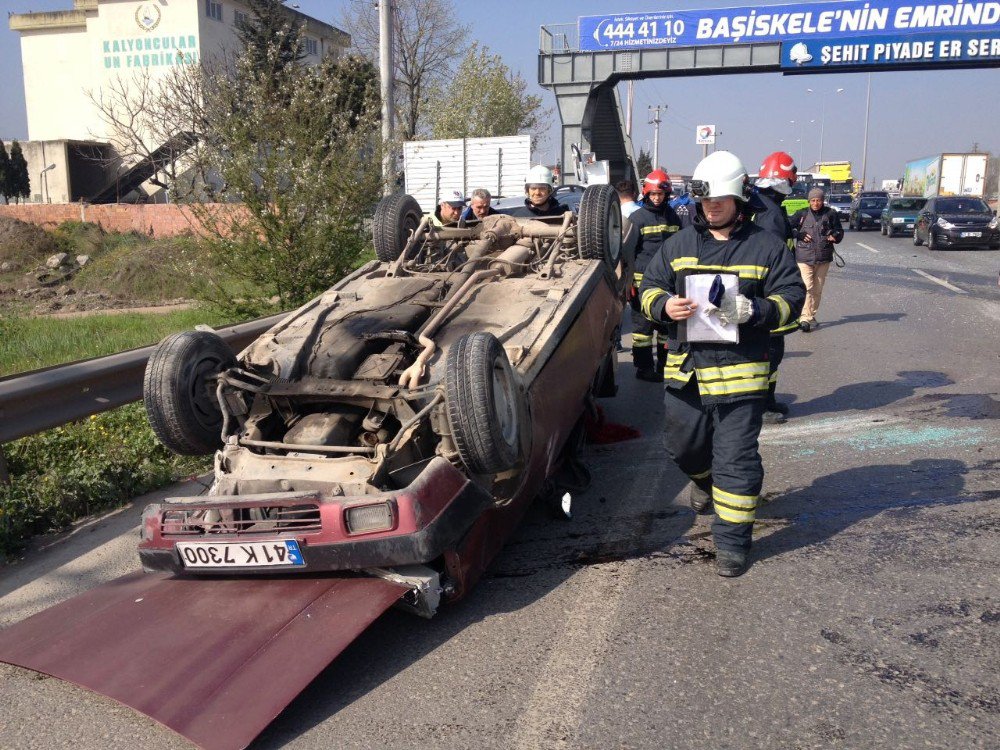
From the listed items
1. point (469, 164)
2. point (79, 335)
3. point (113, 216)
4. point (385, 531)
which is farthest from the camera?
point (113, 216)

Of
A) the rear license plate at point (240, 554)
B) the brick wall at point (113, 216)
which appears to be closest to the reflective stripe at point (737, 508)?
the rear license plate at point (240, 554)

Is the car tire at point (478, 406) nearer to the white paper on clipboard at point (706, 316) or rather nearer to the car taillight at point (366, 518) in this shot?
the car taillight at point (366, 518)

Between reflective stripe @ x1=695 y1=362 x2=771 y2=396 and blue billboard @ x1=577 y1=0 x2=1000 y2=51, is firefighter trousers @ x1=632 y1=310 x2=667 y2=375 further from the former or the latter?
blue billboard @ x1=577 y1=0 x2=1000 y2=51

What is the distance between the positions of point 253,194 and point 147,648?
22.9 ft

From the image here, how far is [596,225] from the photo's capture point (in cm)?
616

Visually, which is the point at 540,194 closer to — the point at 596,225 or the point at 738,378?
the point at 596,225

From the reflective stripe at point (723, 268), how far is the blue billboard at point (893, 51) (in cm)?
2925

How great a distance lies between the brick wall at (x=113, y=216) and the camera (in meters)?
26.5

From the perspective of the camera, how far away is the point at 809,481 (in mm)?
5445

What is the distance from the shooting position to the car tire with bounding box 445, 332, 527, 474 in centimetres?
379

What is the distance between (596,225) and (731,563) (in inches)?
109

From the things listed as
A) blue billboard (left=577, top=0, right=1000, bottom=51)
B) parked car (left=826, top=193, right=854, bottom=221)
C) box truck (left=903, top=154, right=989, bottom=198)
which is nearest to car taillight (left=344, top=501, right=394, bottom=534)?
blue billboard (left=577, top=0, right=1000, bottom=51)

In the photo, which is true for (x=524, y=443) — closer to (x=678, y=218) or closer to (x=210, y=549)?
(x=210, y=549)

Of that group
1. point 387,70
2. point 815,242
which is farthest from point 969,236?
point 387,70
